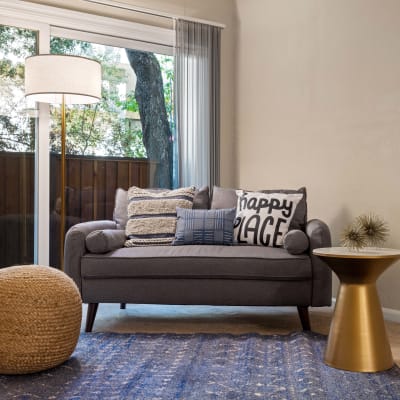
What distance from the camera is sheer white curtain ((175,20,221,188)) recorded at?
438cm

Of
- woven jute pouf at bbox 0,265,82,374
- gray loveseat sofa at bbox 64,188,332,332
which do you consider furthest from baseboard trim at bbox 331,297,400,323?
woven jute pouf at bbox 0,265,82,374

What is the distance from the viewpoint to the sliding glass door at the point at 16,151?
380cm

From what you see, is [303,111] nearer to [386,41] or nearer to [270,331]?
[386,41]

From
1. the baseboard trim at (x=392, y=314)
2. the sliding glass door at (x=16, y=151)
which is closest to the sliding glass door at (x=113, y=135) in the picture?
the sliding glass door at (x=16, y=151)

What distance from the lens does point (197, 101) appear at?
14.6 ft

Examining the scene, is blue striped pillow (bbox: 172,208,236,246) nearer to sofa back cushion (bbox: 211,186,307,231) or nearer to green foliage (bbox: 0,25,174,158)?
sofa back cushion (bbox: 211,186,307,231)

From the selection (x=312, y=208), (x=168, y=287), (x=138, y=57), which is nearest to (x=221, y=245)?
(x=168, y=287)

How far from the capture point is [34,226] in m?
3.93

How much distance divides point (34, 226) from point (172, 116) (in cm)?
142

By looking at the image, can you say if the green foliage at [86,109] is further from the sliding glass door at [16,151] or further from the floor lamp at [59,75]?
the floor lamp at [59,75]

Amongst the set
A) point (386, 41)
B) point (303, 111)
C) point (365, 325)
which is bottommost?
point (365, 325)

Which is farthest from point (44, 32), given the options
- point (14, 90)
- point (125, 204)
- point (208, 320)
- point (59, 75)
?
point (208, 320)

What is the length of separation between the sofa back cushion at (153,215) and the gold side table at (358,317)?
4.06 ft

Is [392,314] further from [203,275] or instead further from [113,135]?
[113,135]
